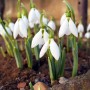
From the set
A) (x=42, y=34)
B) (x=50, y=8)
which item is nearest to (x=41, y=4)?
(x=50, y=8)

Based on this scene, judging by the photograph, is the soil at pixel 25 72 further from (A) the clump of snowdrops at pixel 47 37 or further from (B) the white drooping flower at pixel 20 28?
(B) the white drooping flower at pixel 20 28

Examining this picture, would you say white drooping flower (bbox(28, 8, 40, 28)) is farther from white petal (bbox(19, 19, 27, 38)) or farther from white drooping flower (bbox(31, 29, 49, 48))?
white drooping flower (bbox(31, 29, 49, 48))

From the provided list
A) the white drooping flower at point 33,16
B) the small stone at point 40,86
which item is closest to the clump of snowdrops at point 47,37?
the white drooping flower at point 33,16

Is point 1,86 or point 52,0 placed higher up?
point 52,0

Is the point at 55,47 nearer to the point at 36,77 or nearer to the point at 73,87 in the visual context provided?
the point at 73,87

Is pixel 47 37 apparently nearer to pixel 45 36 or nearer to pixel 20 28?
pixel 45 36

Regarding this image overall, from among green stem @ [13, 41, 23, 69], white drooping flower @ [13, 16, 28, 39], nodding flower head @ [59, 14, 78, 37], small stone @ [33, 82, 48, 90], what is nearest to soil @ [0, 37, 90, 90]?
green stem @ [13, 41, 23, 69]

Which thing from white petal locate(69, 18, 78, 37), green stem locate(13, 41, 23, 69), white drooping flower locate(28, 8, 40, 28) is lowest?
green stem locate(13, 41, 23, 69)

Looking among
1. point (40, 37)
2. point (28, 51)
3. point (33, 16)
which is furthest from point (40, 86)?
point (33, 16)
